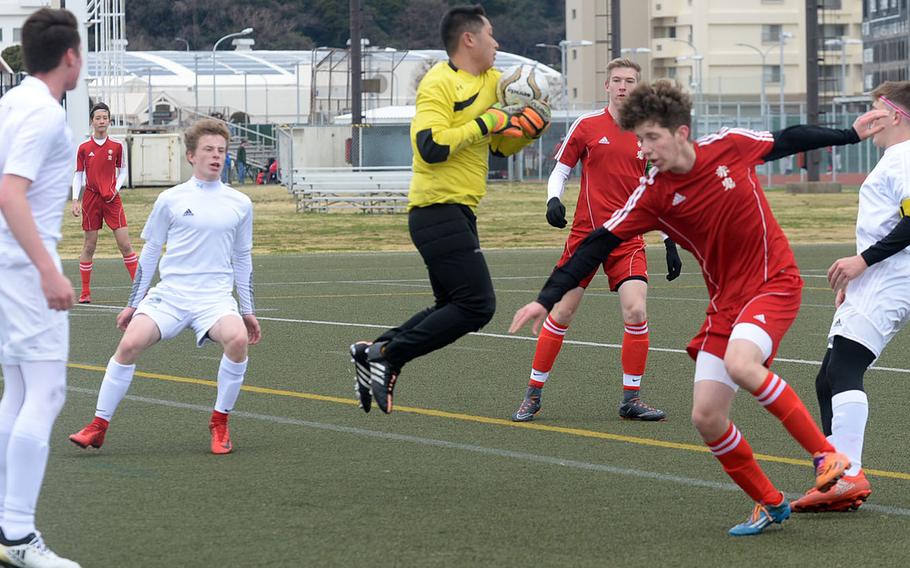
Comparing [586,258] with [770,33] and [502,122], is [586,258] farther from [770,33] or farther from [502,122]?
[770,33]

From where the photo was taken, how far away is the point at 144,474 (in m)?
7.61

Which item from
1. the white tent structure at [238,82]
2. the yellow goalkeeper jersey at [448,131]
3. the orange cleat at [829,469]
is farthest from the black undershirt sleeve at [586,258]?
the white tent structure at [238,82]

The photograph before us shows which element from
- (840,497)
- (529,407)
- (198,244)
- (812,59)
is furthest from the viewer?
(812,59)

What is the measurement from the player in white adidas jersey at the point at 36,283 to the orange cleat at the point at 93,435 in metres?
2.52

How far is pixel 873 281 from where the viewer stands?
693 centimetres

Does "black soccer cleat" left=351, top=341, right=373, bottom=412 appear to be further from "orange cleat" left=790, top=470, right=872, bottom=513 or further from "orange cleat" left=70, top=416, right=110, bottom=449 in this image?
"orange cleat" left=790, top=470, right=872, bottom=513

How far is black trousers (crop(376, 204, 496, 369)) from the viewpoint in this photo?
779cm

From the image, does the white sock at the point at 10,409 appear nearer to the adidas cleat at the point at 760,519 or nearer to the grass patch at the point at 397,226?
the adidas cleat at the point at 760,519

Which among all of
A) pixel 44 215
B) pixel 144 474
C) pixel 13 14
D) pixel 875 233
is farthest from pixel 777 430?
pixel 13 14

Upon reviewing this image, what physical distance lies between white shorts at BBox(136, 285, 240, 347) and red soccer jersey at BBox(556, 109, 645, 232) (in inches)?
97.8

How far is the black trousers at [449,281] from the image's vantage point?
779 centimetres

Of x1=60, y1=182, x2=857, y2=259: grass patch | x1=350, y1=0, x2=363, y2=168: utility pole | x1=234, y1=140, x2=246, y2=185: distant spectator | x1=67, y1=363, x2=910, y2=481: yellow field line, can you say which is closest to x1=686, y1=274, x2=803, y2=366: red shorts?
x1=67, y1=363, x2=910, y2=481: yellow field line

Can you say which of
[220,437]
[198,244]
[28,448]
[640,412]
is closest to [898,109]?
[640,412]

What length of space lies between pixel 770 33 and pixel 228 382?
3754 inches
